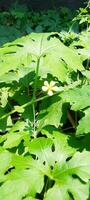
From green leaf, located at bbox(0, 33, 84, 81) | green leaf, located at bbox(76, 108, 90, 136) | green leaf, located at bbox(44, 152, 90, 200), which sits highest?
green leaf, located at bbox(0, 33, 84, 81)

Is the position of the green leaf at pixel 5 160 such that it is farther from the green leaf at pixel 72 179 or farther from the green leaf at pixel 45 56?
the green leaf at pixel 45 56

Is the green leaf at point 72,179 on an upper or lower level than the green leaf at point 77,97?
lower

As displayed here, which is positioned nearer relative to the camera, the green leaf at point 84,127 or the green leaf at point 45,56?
the green leaf at point 84,127

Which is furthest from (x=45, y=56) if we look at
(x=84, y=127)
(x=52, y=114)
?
(x=84, y=127)

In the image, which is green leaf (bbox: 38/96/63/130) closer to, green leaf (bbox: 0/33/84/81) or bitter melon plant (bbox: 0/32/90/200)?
bitter melon plant (bbox: 0/32/90/200)

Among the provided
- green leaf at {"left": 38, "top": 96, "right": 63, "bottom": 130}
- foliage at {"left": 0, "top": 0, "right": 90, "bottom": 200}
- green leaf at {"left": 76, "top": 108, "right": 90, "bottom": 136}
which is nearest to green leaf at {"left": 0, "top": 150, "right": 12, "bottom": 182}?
foliage at {"left": 0, "top": 0, "right": 90, "bottom": 200}

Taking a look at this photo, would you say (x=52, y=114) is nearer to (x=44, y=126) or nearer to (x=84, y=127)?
(x=44, y=126)

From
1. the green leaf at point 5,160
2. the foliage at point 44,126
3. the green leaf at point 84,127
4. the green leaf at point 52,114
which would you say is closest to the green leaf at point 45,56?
the foliage at point 44,126

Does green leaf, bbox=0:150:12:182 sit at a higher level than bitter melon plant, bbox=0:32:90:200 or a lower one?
lower
